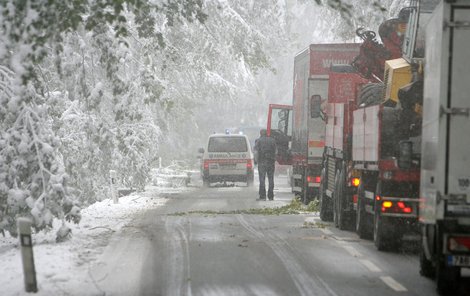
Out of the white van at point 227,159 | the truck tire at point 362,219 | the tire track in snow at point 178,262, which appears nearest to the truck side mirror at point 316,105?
the tire track in snow at point 178,262

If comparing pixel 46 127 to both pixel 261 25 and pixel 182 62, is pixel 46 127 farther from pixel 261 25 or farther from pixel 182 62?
pixel 261 25

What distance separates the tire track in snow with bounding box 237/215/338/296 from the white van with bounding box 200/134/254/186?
16.3m

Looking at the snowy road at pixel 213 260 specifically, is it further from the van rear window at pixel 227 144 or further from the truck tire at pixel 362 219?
the van rear window at pixel 227 144

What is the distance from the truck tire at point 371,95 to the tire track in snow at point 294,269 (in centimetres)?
282

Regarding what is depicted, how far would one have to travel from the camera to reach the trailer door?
27.0 ft

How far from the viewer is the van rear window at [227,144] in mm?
32062

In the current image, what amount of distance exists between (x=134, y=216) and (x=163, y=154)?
111ft

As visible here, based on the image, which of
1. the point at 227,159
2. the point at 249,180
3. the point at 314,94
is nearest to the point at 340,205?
the point at 314,94

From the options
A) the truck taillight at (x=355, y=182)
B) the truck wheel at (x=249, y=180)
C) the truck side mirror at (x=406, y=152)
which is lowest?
the truck wheel at (x=249, y=180)

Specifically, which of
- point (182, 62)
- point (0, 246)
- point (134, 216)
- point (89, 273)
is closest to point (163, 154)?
point (182, 62)

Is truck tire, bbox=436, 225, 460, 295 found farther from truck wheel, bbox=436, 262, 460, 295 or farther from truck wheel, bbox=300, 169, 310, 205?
truck wheel, bbox=300, 169, 310, 205

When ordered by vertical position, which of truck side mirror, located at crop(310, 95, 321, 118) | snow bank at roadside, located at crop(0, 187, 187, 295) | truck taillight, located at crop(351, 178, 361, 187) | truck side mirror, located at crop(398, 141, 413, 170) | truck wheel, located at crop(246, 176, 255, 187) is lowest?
truck wheel, located at crop(246, 176, 255, 187)

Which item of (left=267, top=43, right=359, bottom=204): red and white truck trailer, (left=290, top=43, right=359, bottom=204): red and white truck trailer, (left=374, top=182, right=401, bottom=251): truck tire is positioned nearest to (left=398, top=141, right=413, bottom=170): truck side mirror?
(left=374, top=182, right=401, bottom=251): truck tire

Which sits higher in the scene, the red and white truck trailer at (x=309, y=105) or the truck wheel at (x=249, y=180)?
the red and white truck trailer at (x=309, y=105)
